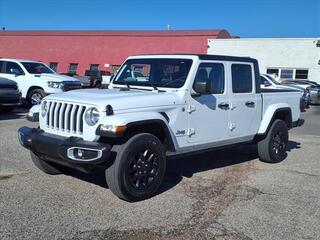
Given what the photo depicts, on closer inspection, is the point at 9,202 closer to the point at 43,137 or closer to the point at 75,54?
the point at 43,137

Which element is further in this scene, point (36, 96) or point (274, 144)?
point (36, 96)

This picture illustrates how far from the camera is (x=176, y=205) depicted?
567 centimetres

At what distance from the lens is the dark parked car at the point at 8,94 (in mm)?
14109

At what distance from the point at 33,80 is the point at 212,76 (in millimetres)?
10537

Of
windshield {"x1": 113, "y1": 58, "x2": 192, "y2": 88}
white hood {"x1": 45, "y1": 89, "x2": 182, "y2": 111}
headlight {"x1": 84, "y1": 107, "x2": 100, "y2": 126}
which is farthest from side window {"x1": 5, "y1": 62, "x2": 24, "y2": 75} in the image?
headlight {"x1": 84, "y1": 107, "x2": 100, "y2": 126}

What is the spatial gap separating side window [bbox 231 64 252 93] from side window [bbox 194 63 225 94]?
0.31 metres

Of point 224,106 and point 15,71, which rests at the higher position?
point 224,106

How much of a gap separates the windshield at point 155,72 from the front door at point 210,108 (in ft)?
0.81

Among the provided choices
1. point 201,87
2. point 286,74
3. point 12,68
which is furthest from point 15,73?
point 286,74

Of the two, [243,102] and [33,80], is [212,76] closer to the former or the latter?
[243,102]

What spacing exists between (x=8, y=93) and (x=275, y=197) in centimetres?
1033

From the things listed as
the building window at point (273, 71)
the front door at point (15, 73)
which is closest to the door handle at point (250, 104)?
the front door at point (15, 73)

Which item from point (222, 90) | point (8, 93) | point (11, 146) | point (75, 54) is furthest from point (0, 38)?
point (222, 90)

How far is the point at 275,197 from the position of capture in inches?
245
